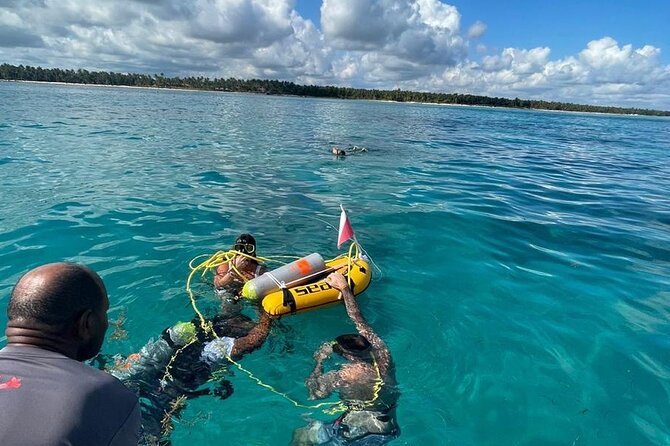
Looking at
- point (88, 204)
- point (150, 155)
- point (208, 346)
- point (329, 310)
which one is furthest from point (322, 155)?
point (208, 346)

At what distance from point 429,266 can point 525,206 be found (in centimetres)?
620

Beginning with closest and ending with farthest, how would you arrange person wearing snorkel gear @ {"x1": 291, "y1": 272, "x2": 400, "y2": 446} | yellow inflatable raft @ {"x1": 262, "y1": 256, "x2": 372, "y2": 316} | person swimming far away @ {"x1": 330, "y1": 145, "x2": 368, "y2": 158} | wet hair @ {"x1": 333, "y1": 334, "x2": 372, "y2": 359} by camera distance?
1. person wearing snorkel gear @ {"x1": 291, "y1": 272, "x2": 400, "y2": 446}
2. wet hair @ {"x1": 333, "y1": 334, "x2": 372, "y2": 359}
3. yellow inflatable raft @ {"x1": 262, "y1": 256, "x2": 372, "y2": 316}
4. person swimming far away @ {"x1": 330, "y1": 145, "x2": 368, "y2": 158}

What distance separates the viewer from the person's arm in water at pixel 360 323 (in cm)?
536

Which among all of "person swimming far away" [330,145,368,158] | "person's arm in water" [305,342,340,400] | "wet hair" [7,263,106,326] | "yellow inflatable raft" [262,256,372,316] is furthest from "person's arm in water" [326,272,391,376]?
"person swimming far away" [330,145,368,158]

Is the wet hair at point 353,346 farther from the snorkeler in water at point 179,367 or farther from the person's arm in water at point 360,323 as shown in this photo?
A: the snorkeler in water at point 179,367

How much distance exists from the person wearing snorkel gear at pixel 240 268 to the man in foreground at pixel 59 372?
15.0 ft

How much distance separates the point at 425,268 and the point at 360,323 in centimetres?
322

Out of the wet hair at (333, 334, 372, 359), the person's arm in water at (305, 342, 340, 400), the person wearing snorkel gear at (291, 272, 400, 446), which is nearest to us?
the person wearing snorkel gear at (291, 272, 400, 446)

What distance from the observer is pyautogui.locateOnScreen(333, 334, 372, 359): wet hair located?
530 cm

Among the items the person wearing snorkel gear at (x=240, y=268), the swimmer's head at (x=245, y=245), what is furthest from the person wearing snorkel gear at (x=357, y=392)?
the swimmer's head at (x=245, y=245)

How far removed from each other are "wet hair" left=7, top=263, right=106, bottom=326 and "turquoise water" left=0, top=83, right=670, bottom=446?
2.75m

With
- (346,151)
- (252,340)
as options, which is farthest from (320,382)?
(346,151)

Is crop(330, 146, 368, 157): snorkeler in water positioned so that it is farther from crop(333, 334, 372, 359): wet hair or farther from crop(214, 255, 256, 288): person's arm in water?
crop(333, 334, 372, 359): wet hair

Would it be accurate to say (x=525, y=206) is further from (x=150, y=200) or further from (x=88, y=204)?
(x=88, y=204)
